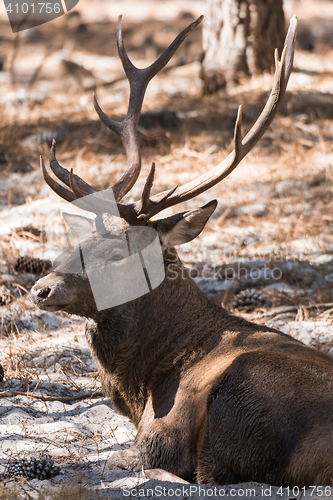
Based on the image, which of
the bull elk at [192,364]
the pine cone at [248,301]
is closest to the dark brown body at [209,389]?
the bull elk at [192,364]

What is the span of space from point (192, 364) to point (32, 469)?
109cm

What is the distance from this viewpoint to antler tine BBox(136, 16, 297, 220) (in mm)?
3389

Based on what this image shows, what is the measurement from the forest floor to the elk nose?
36.3 inches

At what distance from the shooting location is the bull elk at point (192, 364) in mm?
2906

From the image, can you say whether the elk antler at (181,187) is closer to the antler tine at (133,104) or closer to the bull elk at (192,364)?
the bull elk at (192,364)

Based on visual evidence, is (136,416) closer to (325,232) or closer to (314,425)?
(314,425)

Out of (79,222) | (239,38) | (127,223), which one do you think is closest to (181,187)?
(127,223)

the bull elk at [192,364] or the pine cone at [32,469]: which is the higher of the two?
the bull elk at [192,364]

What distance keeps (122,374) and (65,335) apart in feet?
5.58

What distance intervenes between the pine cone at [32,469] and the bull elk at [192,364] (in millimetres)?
390

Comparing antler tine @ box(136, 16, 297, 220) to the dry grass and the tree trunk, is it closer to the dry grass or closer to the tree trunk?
the dry grass

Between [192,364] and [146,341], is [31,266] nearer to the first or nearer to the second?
[146,341]

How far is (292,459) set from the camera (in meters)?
2.82

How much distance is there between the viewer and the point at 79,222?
12.9 ft
